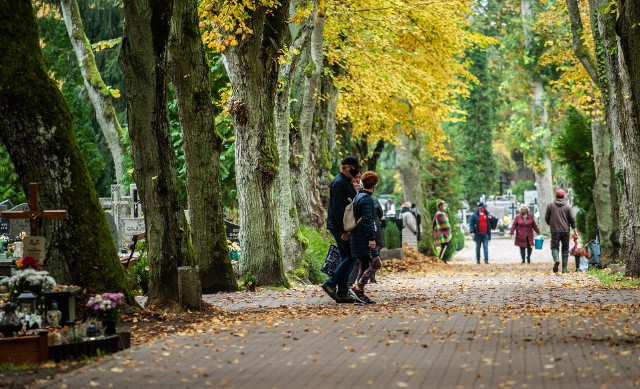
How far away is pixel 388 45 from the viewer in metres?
33.4

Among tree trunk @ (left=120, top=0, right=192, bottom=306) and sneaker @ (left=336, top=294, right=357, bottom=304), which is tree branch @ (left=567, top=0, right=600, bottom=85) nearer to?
sneaker @ (left=336, top=294, right=357, bottom=304)

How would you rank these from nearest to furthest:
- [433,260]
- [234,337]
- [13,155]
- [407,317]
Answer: [234,337]
[13,155]
[407,317]
[433,260]

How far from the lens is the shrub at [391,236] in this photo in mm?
35094

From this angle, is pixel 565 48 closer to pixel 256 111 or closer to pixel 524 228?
pixel 524 228

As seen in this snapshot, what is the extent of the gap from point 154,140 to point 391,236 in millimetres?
19732

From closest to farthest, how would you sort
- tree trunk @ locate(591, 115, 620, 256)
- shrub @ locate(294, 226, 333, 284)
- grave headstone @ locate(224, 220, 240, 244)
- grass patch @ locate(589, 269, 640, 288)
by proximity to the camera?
grass patch @ locate(589, 269, 640, 288) < shrub @ locate(294, 226, 333, 284) < grave headstone @ locate(224, 220, 240, 244) < tree trunk @ locate(591, 115, 620, 256)

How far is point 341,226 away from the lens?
17750mm

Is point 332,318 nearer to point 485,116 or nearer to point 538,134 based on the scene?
point 538,134

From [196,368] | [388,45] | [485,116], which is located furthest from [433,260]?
[485,116]

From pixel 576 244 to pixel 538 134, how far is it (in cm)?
2924

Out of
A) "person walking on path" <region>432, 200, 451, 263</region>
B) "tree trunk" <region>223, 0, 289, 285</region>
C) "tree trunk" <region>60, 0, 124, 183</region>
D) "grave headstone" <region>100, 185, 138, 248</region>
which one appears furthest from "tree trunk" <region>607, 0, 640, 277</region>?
"tree trunk" <region>60, 0, 124, 183</region>

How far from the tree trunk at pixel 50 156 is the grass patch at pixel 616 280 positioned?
10.6 metres

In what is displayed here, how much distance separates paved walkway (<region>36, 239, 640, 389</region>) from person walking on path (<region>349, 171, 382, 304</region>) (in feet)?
2.06

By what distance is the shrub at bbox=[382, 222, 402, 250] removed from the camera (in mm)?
35094
